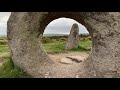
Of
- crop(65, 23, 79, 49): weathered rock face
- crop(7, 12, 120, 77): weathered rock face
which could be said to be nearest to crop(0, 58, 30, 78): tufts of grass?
crop(7, 12, 120, 77): weathered rock face

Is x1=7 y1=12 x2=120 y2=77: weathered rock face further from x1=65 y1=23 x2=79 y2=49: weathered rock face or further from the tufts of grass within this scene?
x1=65 y1=23 x2=79 y2=49: weathered rock face

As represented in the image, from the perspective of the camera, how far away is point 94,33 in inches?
332

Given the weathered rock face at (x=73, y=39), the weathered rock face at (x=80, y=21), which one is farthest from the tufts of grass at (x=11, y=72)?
the weathered rock face at (x=73, y=39)

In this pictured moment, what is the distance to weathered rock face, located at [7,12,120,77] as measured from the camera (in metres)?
8.22

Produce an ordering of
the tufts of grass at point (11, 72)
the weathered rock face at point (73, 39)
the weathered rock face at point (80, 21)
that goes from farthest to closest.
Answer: the weathered rock face at point (73, 39), the tufts of grass at point (11, 72), the weathered rock face at point (80, 21)

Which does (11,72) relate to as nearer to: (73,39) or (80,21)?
(80,21)

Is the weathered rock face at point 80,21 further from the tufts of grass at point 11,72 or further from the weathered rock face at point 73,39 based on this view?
the weathered rock face at point 73,39

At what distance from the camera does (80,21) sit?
354 inches

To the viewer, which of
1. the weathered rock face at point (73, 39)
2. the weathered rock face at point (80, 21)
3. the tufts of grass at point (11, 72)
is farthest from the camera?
the weathered rock face at point (73, 39)

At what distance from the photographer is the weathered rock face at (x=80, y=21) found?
8219mm

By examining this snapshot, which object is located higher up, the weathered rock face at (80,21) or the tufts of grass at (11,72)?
the weathered rock face at (80,21)

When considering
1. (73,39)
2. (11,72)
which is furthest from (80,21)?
(73,39)
